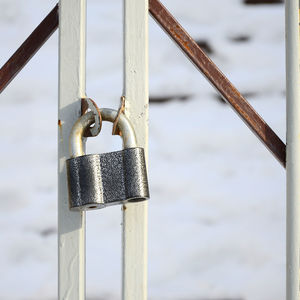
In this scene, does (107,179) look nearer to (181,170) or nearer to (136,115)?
(136,115)

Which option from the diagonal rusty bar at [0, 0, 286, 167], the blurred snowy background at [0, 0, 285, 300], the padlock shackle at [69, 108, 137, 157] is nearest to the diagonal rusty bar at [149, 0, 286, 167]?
the diagonal rusty bar at [0, 0, 286, 167]

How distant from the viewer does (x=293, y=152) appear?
99 cm

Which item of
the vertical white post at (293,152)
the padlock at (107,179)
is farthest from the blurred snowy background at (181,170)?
the padlock at (107,179)

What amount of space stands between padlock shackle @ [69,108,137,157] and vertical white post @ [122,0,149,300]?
3 cm

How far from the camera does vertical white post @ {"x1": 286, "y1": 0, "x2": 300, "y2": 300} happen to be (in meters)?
0.98

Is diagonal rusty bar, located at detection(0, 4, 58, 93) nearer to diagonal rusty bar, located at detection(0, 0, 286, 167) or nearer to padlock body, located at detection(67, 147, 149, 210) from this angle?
diagonal rusty bar, located at detection(0, 0, 286, 167)

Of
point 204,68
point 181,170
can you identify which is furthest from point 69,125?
point 181,170

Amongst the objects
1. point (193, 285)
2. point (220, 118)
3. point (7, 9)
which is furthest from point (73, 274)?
point (7, 9)

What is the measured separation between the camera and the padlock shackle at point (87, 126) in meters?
0.96

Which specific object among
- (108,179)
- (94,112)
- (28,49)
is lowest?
(108,179)

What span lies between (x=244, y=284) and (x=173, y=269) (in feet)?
0.56

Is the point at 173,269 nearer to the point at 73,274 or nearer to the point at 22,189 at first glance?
the point at 22,189

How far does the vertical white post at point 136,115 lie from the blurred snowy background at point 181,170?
2.02ft

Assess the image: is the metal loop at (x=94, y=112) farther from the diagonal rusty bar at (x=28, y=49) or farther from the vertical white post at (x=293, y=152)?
the vertical white post at (x=293, y=152)
